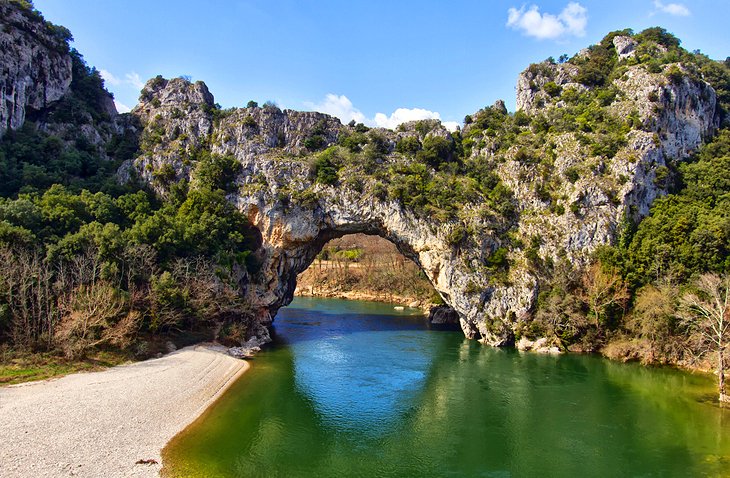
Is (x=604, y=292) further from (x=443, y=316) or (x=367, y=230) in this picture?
(x=367, y=230)

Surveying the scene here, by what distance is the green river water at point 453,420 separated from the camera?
17891mm

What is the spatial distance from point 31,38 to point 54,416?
50564 millimetres

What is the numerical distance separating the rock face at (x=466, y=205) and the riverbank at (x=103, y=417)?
14.3 metres

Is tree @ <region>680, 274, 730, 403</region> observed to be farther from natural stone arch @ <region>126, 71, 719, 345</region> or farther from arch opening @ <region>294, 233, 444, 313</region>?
arch opening @ <region>294, 233, 444, 313</region>

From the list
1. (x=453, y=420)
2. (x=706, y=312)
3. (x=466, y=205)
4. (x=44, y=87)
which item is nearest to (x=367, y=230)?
(x=466, y=205)

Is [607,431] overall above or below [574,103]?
below

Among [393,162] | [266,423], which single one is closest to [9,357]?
[266,423]

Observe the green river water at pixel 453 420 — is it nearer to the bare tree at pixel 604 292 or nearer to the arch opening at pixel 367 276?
the bare tree at pixel 604 292

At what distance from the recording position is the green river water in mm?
17891

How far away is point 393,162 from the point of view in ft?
167

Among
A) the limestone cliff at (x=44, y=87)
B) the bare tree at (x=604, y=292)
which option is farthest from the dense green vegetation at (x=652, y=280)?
the limestone cliff at (x=44, y=87)

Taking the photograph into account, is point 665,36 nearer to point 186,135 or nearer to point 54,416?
point 186,135

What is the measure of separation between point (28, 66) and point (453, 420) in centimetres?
5845

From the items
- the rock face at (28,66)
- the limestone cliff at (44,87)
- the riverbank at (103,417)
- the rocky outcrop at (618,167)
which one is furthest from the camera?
the limestone cliff at (44,87)
